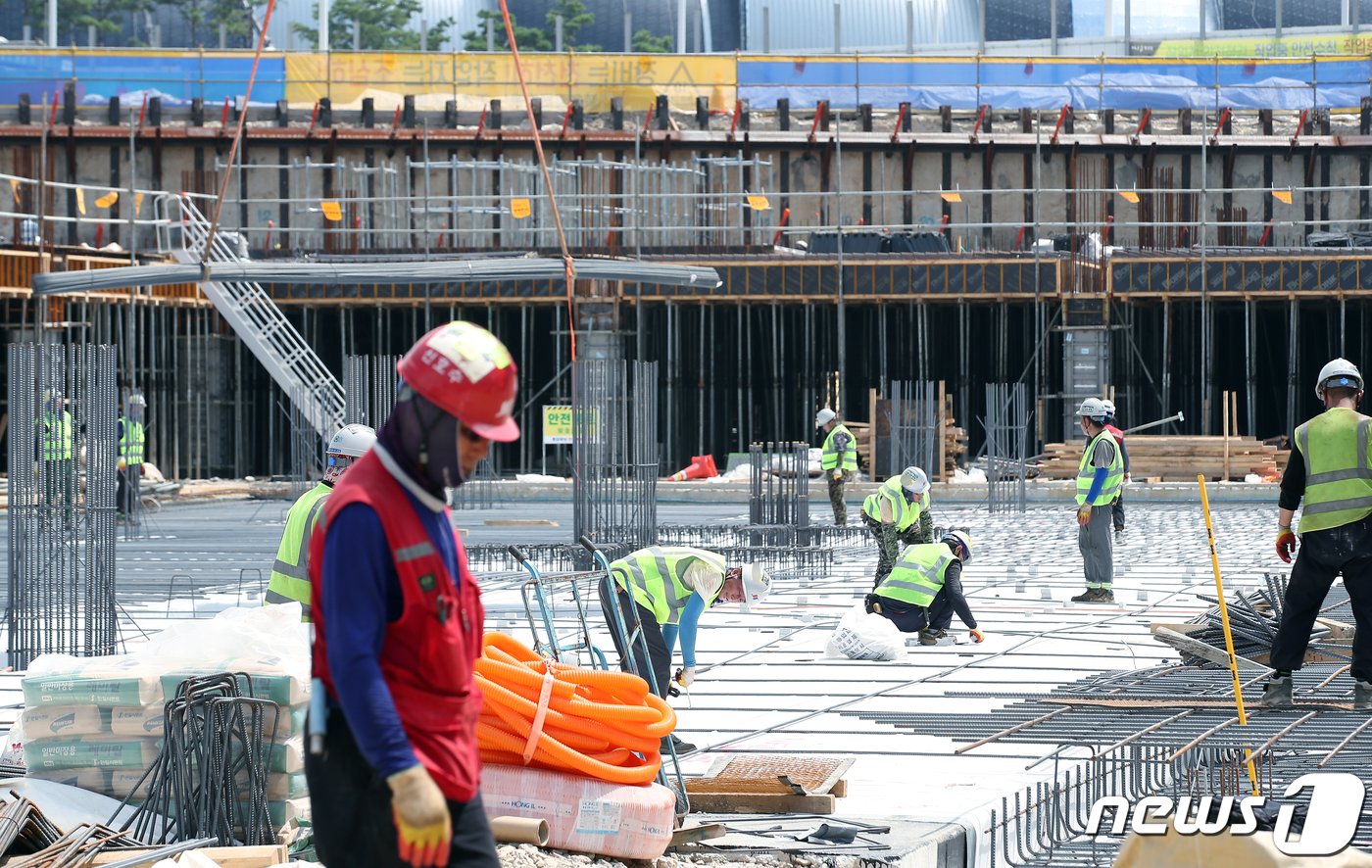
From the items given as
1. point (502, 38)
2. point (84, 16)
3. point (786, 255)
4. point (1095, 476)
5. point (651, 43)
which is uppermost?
point (84, 16)

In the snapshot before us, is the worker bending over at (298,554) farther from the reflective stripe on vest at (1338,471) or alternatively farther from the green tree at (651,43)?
the green tree at (651,43)

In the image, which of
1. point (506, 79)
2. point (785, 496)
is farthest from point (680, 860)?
point (506, 79)

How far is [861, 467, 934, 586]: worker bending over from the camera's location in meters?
14.0

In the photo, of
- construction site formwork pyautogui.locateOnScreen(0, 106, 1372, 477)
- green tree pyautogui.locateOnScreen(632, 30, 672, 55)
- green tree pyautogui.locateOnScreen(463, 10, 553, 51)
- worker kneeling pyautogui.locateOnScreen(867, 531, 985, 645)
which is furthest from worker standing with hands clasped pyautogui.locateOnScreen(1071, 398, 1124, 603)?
green tree pyautogui.locateOnScreen(632, 30, 672, 55)

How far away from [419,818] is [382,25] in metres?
67.9

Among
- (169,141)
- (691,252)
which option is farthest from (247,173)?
(691,252)

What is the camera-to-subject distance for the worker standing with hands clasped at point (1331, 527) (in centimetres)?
936

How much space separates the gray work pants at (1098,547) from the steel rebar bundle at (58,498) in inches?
288

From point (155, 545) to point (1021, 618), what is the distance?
11.2m

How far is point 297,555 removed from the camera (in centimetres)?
889

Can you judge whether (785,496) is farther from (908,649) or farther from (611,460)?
(908,649)

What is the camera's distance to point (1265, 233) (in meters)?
37.0

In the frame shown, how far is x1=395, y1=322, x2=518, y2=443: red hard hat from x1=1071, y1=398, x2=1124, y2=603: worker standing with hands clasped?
11154 mm

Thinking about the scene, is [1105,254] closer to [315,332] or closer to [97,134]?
[315,332]
